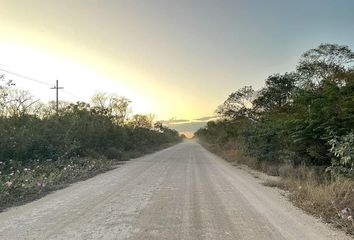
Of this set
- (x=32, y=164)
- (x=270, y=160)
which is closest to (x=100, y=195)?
(x=32, y=164)

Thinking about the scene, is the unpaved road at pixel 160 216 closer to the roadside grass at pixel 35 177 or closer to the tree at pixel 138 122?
the roadside grass at pixel 35 177

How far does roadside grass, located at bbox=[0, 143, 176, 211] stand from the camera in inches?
514

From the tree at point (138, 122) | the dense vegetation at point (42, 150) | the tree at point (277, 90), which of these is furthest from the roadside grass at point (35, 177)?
the tree at point (138, 122)

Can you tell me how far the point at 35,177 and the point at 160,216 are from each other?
30.8ft

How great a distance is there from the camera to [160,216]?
9984 millimetres

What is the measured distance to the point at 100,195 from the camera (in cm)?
1357

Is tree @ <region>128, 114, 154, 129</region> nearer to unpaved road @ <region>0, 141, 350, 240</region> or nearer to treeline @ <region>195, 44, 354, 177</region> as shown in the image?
treeline @ <region>195, 44, 354, 177</region>

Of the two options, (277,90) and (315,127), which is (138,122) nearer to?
(277,90)

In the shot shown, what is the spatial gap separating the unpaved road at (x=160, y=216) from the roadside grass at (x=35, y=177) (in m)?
0.70

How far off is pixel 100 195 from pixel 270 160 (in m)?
14.2

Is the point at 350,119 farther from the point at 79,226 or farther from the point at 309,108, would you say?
the point at 79,226

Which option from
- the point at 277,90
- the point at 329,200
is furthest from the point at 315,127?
the point at 277,90

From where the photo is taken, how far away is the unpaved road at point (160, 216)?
26.9ft

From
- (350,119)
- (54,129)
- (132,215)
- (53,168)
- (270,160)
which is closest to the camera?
(132,215)
